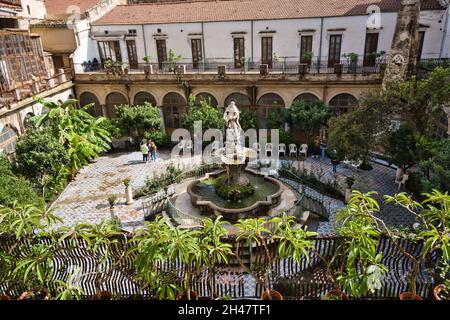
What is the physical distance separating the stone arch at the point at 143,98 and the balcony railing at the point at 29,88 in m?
4.80

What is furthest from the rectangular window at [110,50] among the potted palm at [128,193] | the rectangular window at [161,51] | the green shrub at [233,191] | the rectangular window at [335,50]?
the green shrub at [233,191]

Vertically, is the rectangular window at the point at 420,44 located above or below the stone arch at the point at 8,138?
above

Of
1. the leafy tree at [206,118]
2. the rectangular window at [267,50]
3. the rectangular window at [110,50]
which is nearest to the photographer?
the leafy tree at [206,118]

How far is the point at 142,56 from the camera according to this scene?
87.9 ft

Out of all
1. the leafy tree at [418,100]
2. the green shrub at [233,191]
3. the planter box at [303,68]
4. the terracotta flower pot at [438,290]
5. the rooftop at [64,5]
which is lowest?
the green shrub at [233,191]

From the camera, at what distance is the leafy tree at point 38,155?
15008 mm

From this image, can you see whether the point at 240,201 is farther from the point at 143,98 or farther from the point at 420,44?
the point at 420,44

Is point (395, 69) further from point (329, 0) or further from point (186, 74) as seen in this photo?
point (186, 74)

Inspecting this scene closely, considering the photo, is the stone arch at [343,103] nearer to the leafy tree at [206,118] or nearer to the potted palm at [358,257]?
the leafy tree at [206,118]

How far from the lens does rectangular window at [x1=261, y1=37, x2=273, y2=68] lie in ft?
80.6

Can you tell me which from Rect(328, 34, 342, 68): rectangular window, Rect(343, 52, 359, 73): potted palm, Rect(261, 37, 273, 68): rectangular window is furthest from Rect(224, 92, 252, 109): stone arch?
Rect(343, 52, 359, 73): potted palm

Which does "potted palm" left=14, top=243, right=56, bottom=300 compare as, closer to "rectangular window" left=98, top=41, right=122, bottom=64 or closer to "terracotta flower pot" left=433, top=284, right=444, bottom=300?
"terracotta flower pot" left=433, top=284, right=444, bottom=300

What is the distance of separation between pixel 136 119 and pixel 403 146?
15.0 m

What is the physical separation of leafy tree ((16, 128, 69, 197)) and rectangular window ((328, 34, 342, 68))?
58.5 ft
